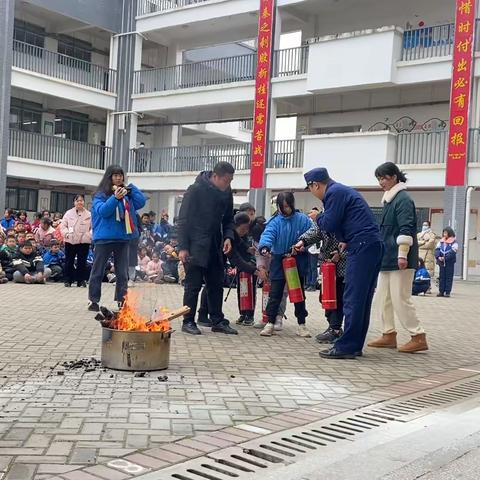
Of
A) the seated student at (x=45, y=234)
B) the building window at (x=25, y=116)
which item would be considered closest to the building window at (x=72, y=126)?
the building window at (x=25, y=116)

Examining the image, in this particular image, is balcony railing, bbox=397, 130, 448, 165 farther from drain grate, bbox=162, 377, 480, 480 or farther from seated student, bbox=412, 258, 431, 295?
drain grate, bbox=162, 377, 480, 480

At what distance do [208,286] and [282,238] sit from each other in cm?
104

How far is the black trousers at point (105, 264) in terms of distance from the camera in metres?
8.86

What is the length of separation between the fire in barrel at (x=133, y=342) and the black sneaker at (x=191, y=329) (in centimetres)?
193

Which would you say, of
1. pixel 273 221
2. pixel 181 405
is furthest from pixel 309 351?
pixel 181 405

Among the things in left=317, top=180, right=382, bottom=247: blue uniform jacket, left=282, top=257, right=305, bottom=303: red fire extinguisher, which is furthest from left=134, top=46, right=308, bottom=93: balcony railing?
left=317, top=180, right=382, bottom=247: blue uniform jacket

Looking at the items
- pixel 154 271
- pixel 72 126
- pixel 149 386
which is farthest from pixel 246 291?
pixel 72 126

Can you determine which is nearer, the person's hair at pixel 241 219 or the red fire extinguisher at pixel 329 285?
the red fire extinguisher at pixel 329 285

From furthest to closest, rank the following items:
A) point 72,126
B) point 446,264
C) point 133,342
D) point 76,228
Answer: point 72,126, point 446,264, point 76,228, point 133,342

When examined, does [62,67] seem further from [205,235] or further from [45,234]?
[205,235]

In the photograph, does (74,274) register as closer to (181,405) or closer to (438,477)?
(181,405)

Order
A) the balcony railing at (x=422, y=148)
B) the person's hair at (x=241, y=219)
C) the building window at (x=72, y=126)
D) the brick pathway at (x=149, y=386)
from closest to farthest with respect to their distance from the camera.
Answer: the brick pathway at (x=149, y=386), the person's hair at (x=241, y=219), the balcony railing at (x=422, y=148), the building window at (x=72, y=126)

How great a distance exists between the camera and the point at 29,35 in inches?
1067

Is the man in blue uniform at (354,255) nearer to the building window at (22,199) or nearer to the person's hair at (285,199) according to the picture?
the person's hair at (285,199)
